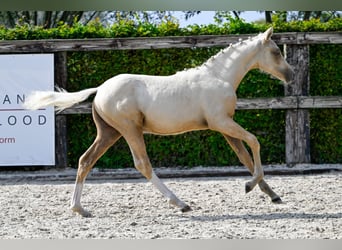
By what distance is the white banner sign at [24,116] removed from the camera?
7797 mm

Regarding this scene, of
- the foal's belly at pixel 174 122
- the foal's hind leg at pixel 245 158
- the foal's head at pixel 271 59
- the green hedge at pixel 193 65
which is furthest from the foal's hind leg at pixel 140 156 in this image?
the green hedge at pixel 193 65

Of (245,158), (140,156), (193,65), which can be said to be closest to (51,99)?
(140,156)

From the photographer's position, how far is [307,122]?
25.8 ft

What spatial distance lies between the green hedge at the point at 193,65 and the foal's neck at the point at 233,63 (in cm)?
290

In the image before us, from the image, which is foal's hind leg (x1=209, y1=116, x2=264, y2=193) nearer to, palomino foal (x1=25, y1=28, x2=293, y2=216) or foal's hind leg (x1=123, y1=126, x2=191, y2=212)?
palomino foal (x1=25, y1=28, x2=293, y2=216)

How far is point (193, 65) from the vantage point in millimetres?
7938

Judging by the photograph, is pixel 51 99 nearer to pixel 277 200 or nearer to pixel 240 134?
pixel 240 134

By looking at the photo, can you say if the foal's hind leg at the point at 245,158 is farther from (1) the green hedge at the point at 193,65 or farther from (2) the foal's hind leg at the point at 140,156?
(1) the green hedge at the point at 193,65

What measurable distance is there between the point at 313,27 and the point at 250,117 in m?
1.64

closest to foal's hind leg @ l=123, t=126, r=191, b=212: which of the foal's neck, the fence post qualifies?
the foal's neck

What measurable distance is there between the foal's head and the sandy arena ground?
122 cm

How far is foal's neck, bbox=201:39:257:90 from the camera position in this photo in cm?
488

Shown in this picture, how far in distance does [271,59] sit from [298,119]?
9.82 ft

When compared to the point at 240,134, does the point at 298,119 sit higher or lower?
lower
